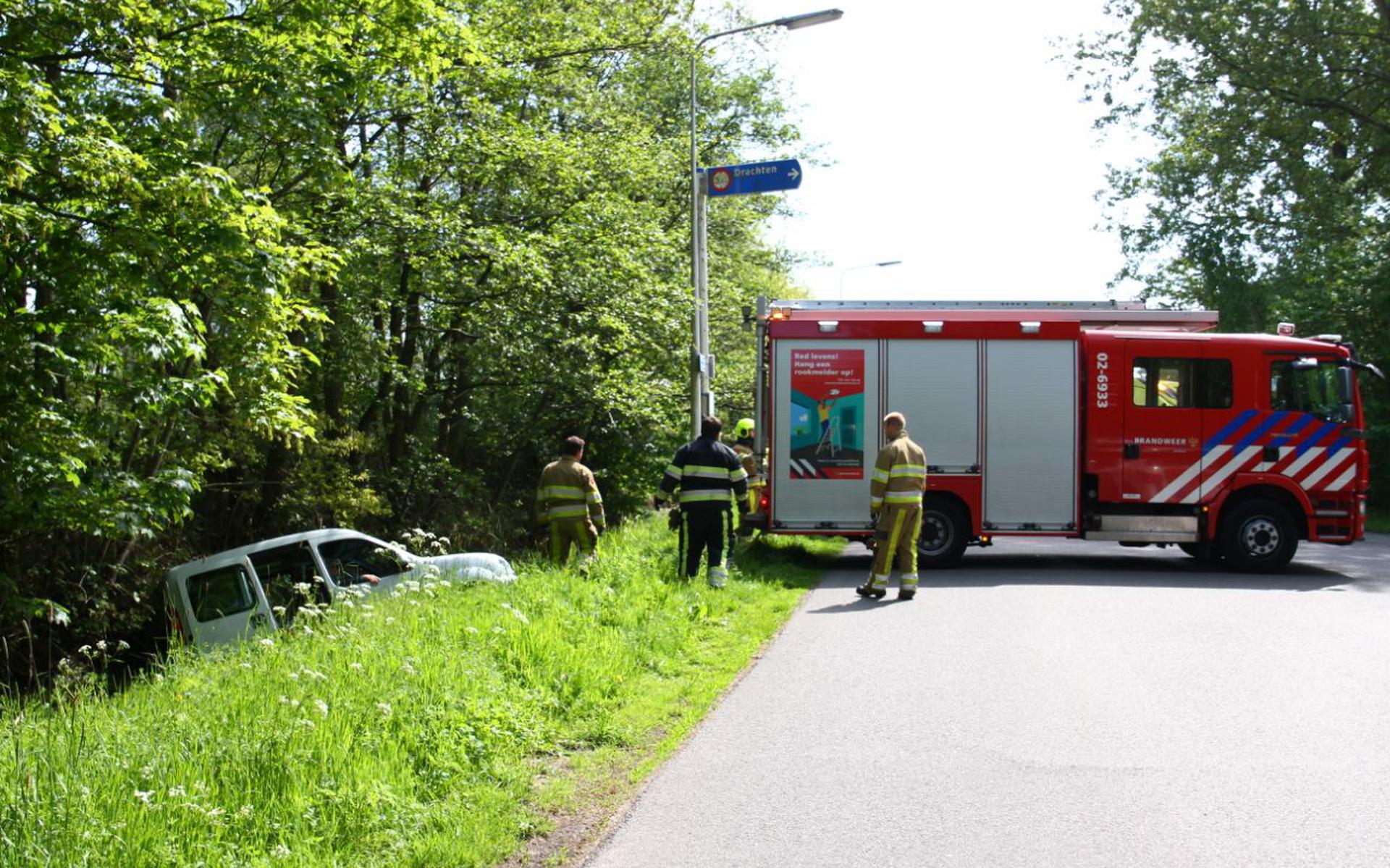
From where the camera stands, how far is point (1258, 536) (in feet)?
48.9

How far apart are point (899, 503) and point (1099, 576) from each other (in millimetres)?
3654

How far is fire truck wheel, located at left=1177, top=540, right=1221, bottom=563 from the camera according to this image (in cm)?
1578

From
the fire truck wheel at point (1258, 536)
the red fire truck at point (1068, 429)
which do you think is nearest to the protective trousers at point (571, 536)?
the red fire truck at point (1068, 429)

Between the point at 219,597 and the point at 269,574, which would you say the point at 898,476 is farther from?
the point at 219,597

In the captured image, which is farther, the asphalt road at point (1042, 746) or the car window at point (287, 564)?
the car window at point (287, 564)

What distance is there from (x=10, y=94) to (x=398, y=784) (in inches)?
279

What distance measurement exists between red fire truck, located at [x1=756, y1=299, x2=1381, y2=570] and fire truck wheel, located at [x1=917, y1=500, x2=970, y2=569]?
0.02m

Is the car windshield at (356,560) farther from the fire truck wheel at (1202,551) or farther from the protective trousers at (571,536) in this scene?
the fire truck wheel at (1202,551)

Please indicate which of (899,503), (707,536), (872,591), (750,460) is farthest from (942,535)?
(707,536)

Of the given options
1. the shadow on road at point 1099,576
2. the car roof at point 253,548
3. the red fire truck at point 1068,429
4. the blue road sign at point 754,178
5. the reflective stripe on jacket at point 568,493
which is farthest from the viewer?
the red fire truck at point 1068,429

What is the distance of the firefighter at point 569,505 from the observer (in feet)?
43.7

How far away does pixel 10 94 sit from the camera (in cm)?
955

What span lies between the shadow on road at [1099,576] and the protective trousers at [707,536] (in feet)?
3.70

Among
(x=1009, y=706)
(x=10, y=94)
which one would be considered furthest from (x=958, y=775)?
(x=10, y=94)
